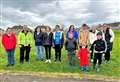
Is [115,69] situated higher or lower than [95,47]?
lower

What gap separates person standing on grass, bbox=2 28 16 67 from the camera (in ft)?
61.3

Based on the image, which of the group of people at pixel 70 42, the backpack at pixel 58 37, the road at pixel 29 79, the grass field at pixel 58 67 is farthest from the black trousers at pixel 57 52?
the road at pixel 29 79

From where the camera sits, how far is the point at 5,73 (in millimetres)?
16922

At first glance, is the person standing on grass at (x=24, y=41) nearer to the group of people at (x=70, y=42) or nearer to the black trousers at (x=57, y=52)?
the group of people at (x=70, y=42)

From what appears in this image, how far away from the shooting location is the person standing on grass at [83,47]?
57.7 feet

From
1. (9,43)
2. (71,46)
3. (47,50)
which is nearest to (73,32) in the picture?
(71,46)

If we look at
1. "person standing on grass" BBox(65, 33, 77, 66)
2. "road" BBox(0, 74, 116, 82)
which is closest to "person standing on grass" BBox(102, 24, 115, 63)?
"person standing on grass" BBox(65, 33, 77, 66)

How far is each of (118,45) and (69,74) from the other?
10423mm

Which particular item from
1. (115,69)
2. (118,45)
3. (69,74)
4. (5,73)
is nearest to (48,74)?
(69,74)

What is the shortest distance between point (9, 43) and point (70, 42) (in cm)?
311

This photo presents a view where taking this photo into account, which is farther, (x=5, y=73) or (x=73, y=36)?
(x=73, y=36)

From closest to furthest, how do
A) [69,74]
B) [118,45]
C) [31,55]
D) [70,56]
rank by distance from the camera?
[69,74]
[70,56]
[31,55]
[118,45]

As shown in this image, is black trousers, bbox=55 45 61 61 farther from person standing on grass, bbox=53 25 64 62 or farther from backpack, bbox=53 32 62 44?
backpack, bbox=53 32 62 44

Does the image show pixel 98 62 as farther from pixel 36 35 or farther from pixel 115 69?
pixel 36 35
